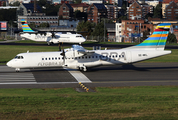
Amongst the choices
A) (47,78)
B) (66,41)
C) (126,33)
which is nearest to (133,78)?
(47,78)

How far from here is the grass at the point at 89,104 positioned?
18.1 metres

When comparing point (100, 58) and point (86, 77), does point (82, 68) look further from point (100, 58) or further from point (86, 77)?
point (86, 77)

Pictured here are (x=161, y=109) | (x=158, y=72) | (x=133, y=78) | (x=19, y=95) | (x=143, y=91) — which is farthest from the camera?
(x=158, y=72)

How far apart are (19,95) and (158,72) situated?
1995 centimetres

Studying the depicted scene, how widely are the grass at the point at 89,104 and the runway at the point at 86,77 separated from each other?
10.5 feet

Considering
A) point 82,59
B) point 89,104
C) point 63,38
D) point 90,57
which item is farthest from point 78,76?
point 63,38

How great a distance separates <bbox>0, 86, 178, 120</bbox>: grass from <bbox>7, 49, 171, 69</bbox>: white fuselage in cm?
1121

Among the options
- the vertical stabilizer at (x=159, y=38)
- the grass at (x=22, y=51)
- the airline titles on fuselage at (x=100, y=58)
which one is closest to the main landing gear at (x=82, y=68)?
the airline titles on fuselage at (x=100, y=58)

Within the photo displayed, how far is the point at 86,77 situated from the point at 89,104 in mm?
12933

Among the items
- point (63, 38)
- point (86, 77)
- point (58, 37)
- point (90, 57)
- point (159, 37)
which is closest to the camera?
point (86, 77)

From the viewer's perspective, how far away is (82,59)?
37594 mm

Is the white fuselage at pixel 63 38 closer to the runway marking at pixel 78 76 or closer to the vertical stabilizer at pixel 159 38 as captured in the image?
the runway marking at pixel 78 76

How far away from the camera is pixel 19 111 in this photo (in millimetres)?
18938

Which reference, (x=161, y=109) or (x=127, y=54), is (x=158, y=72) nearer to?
(x=127, y=54)
